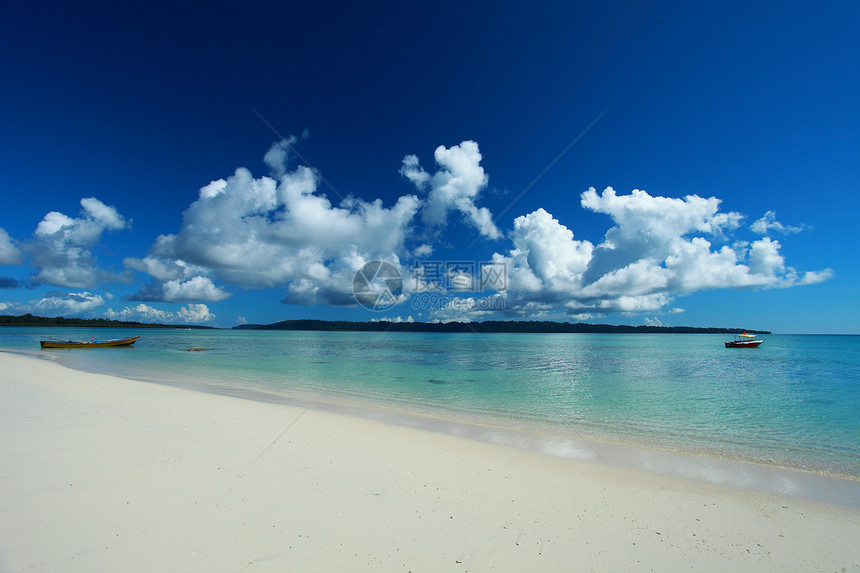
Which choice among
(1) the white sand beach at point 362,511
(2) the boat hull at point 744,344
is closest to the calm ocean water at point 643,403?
(1) the white sand beach at point 362,511

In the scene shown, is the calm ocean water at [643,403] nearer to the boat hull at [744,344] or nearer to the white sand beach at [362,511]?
the white sand beach at [362,511]

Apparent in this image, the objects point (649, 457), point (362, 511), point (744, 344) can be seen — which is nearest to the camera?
point (362, 511)

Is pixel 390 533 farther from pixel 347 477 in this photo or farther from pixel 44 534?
pixel 44 534

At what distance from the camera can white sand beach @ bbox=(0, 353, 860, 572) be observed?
13.6 ft

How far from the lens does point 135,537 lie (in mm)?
4297

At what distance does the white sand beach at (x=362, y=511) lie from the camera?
13.6 feet

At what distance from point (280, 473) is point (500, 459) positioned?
4449 mm

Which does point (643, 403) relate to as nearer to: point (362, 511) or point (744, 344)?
point (362, 511)

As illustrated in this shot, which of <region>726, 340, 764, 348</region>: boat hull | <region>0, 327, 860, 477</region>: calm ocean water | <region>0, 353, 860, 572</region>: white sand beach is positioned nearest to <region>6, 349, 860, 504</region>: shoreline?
<region>0, 327, 860, 477</region>: calm ocean water

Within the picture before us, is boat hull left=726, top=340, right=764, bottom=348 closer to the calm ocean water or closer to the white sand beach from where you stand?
the calm ocean water

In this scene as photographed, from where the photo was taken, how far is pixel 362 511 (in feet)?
17.0

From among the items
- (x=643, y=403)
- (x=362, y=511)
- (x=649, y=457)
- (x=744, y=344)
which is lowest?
(x=744, y=344)

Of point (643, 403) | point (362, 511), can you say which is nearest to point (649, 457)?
point (362, 511)

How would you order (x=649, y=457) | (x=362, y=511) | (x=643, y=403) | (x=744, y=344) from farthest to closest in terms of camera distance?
(x=744, y=344) → (x=643, y=403) → (x=649, y=457) → (x=362, y=511)
